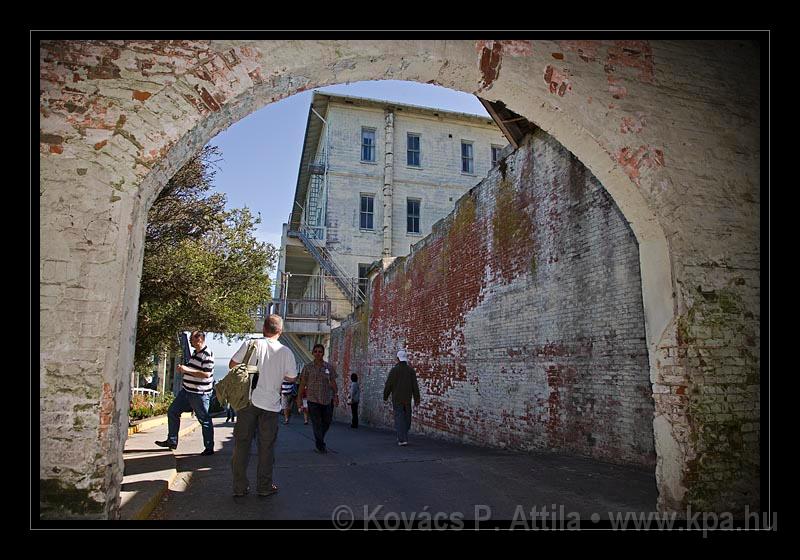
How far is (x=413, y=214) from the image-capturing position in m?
27.9

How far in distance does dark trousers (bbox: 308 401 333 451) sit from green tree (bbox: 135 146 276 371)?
293 centimetres

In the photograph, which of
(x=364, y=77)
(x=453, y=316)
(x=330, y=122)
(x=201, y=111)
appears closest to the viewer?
(x=201, y=111)

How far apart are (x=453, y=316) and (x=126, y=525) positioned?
9.03 m

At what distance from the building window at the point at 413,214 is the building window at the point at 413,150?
72.7 inches

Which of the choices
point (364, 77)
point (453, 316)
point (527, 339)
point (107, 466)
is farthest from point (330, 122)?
point (107, 466)

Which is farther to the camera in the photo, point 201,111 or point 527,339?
point 527,339

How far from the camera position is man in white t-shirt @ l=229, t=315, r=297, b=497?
5488mm

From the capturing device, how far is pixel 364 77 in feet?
16.0

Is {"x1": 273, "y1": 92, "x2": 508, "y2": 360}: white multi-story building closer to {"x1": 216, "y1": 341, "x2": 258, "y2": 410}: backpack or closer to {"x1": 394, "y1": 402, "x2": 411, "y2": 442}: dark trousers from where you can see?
{"x1": 394, "y1": 402, "x2": 411, "y2": 442}: dark trousers

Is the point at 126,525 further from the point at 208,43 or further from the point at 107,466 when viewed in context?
the point at 208,43

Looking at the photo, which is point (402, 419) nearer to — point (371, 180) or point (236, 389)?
point (236, 389)

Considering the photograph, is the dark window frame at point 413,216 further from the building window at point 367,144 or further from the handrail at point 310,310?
the handrail at point 310,310

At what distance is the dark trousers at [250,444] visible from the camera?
547 centimetres

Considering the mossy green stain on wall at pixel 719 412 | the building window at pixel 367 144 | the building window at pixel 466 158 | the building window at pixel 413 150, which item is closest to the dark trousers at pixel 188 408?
the mossy green stain on wall at pixel 719 412
